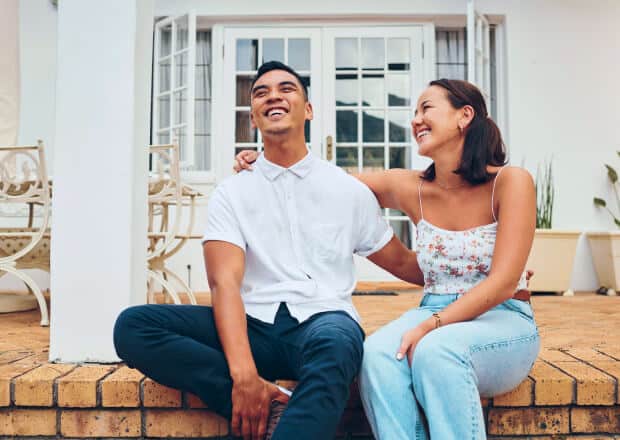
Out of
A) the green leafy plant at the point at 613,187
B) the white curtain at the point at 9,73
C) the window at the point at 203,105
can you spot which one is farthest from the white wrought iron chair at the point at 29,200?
the green leafy plant at the point at 613,187

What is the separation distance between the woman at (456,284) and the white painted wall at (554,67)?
137 inches

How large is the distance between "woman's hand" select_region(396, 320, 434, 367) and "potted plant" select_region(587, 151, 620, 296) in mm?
3610

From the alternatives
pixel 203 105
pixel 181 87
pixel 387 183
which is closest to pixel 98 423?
pixel 387 183

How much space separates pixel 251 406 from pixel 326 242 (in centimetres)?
48

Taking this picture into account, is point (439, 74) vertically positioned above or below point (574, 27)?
below

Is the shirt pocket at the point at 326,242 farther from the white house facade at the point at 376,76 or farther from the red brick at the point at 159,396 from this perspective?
the white house facade at the point at 376,76

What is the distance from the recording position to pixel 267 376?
62.7 inches

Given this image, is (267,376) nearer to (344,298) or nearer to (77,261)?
(344,298)

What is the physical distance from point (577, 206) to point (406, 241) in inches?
55.3

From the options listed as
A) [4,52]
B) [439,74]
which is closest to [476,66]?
[439,74]

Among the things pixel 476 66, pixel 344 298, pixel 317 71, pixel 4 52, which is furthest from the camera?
pixel 317 71

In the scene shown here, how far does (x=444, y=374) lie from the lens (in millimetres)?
1315

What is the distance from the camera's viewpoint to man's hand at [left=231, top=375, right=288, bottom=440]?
1390 millimetres

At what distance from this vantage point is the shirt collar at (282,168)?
1.73 meters
